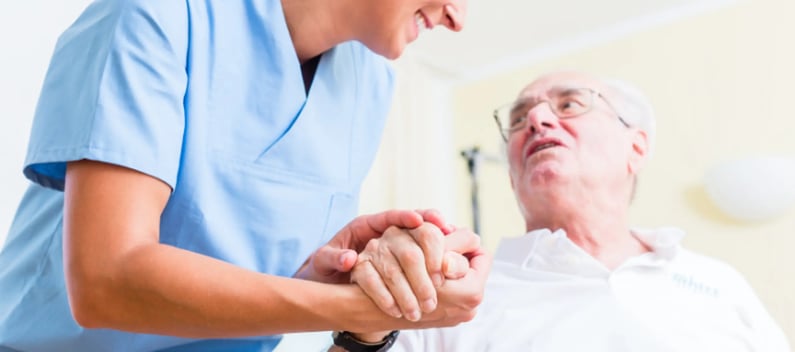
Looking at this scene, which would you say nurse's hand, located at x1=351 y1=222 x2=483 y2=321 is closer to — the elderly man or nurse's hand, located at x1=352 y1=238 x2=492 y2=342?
nurse's hand, located at x1=352 y1=238 x2=492 y2=342

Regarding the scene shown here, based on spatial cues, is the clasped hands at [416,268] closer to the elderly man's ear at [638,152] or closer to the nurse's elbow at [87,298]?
the nurse's elbow at [87,298]

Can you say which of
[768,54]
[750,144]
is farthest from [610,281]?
[768,54]

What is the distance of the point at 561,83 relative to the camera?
157 cm

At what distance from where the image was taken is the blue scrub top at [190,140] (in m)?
0.68

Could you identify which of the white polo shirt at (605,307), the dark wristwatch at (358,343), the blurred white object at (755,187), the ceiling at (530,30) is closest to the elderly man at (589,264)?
the white polo shirt at (605,307)

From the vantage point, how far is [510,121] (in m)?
1.65

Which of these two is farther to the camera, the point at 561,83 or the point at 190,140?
the point at 561,83

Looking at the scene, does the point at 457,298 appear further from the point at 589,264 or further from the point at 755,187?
the point at 755,187

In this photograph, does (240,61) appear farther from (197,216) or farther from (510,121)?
(510,121)

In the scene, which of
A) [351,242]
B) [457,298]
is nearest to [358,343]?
[351,242]

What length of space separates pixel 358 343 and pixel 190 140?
41 centimetres

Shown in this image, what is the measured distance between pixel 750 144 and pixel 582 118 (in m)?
1.06

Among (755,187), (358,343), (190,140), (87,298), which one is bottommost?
(358,343)

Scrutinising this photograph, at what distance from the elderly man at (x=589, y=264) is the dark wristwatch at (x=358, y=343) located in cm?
28
